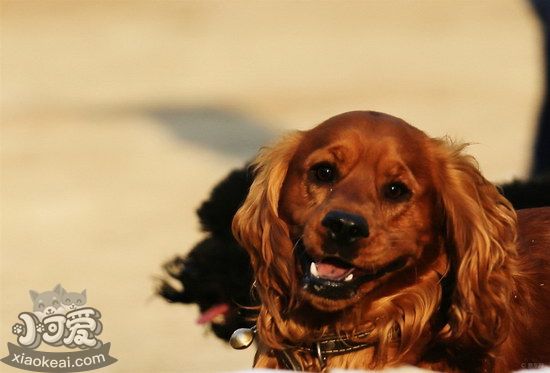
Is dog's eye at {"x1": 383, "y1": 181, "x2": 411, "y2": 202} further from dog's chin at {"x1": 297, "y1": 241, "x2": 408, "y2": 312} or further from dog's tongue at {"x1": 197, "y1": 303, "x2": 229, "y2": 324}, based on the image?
dog's tongue at {"x1": 197, "y1": 303, "x2": 229, "y2": 324}

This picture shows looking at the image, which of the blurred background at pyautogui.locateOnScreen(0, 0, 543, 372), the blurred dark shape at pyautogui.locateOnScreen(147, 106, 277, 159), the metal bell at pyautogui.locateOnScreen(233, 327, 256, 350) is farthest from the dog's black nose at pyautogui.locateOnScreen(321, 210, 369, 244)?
the blurred dark shape at pyautogui.locateOnScreen(147, 106, 277, 159)

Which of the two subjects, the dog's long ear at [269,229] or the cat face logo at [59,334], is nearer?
the dog's long ear at [269,229]

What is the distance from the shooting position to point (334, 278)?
8.48 feet

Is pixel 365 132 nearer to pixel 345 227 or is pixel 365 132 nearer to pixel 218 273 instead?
pixel 345 227

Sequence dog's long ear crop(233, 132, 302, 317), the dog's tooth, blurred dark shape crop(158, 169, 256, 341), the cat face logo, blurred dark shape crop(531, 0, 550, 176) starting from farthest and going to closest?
blurred dark shape crop(531, 0, 550, 176)
blurred dark shape crop(158, 169, 256, 341)
the cat face logo
dog's long ear crop(233, 132, 302, 317)
the dog's tooth

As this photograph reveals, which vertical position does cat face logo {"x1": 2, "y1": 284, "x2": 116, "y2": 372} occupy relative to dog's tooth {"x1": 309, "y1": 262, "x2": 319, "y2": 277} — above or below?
below

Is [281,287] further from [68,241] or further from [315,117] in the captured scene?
[315,117]

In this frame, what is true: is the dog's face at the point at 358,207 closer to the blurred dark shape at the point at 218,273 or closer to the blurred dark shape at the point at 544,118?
the blurred dark shape at the point at 218,273

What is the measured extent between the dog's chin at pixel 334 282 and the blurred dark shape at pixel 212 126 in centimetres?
222

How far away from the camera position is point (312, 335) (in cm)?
280

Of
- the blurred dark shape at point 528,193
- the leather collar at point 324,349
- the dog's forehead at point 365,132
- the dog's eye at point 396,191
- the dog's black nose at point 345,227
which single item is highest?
the dog's forehead at point 365,132

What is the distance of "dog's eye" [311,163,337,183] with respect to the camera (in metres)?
2.71

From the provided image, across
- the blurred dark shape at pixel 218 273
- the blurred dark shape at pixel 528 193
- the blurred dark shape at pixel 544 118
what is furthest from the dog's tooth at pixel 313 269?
the blurred dark shape at pixel 544 118

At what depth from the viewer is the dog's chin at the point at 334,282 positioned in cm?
258
